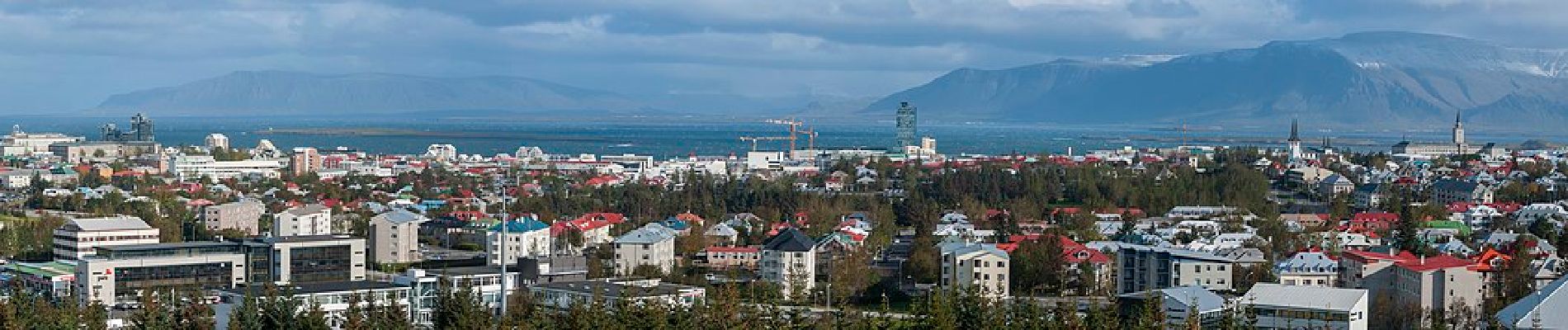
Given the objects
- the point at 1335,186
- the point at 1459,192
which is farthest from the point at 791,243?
the point at 1335,186

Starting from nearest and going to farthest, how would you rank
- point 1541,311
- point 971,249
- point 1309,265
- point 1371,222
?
point 1541,311 < point 971,249 < point 1309,265 < point 1371,222

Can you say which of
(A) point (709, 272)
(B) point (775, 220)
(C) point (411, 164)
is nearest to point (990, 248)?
(A) point (709, 272)

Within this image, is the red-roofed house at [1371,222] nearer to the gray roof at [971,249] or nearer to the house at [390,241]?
the gray roof at [971,249]

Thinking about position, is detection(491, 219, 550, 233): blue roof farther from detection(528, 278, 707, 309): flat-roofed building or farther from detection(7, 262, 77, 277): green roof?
detection(7, 262, 77, 277): green roof

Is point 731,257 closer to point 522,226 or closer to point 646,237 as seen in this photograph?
point 646,237

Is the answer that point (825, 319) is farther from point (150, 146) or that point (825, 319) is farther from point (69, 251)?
point (150, 146)
